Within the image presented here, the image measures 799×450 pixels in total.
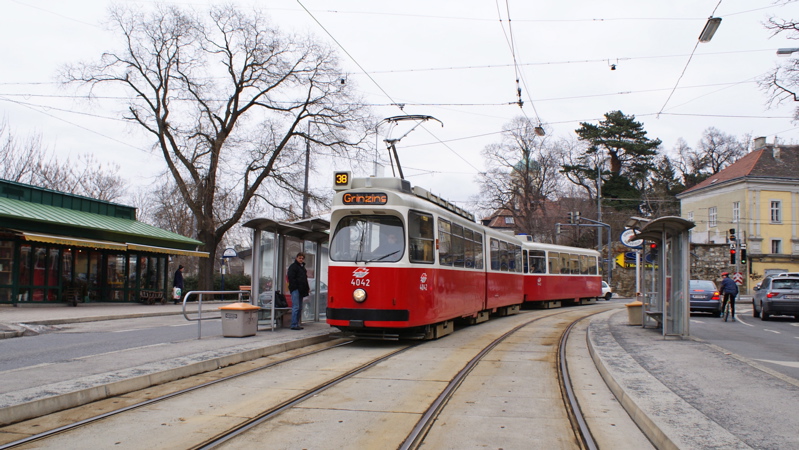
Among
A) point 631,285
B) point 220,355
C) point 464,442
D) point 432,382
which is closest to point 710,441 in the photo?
point 464,442

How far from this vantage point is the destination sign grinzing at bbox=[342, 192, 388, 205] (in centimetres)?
1221

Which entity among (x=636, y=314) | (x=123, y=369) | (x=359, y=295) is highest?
(x=359, y=295)

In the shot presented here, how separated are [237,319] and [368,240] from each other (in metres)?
3.01

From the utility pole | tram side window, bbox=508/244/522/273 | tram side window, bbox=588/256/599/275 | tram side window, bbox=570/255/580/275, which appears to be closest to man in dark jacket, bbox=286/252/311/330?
tram side window, bbox=508/244/522/273

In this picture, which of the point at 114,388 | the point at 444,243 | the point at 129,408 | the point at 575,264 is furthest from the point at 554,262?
the point at 129,408

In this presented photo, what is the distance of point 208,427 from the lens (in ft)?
19.5

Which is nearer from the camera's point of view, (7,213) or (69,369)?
(69,369)

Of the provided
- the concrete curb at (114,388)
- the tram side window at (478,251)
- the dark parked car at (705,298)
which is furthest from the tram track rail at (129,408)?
the dark parked car at (705,298)

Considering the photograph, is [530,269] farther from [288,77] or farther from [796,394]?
[796,394]

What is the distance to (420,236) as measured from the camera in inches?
497

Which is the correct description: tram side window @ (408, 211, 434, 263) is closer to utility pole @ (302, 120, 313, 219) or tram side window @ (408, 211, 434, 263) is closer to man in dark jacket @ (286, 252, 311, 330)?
man in dark jacket @ (286, 252, 311, 330)

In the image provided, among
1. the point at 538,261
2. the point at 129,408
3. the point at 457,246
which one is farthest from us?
the point at 538,261

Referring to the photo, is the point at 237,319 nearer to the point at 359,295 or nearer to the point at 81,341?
the point at 359,295

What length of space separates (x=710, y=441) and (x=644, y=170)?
67.9 m
